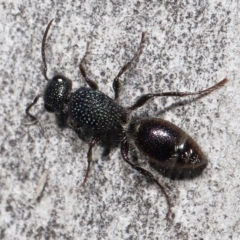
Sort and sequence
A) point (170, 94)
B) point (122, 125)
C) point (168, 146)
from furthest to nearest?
point (122, 125) < point (170, 94) < point (168, 146)

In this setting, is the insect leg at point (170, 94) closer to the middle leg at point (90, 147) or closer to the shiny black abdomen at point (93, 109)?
the shiny black abdomen at point (93, 109)

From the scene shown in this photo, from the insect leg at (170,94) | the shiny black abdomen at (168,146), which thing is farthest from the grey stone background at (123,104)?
Result: the shiny black abdomen at (168,146)

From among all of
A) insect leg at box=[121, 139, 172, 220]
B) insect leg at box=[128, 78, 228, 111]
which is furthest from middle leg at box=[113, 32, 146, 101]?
insect leg at box=[121, 139, 172, 220]

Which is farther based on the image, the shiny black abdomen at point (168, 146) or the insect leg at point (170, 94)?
the insect leg at point (170, 94)

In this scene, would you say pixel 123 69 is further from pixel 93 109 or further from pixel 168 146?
pixel 168 146

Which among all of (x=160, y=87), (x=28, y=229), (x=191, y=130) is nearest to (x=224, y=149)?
(x=191, y=130)

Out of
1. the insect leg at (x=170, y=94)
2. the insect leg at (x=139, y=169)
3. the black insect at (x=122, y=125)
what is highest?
the insect leg at (x=170, y=94)

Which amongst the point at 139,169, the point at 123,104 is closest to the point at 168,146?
the point at 139,169

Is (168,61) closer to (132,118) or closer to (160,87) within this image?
(160,87)
